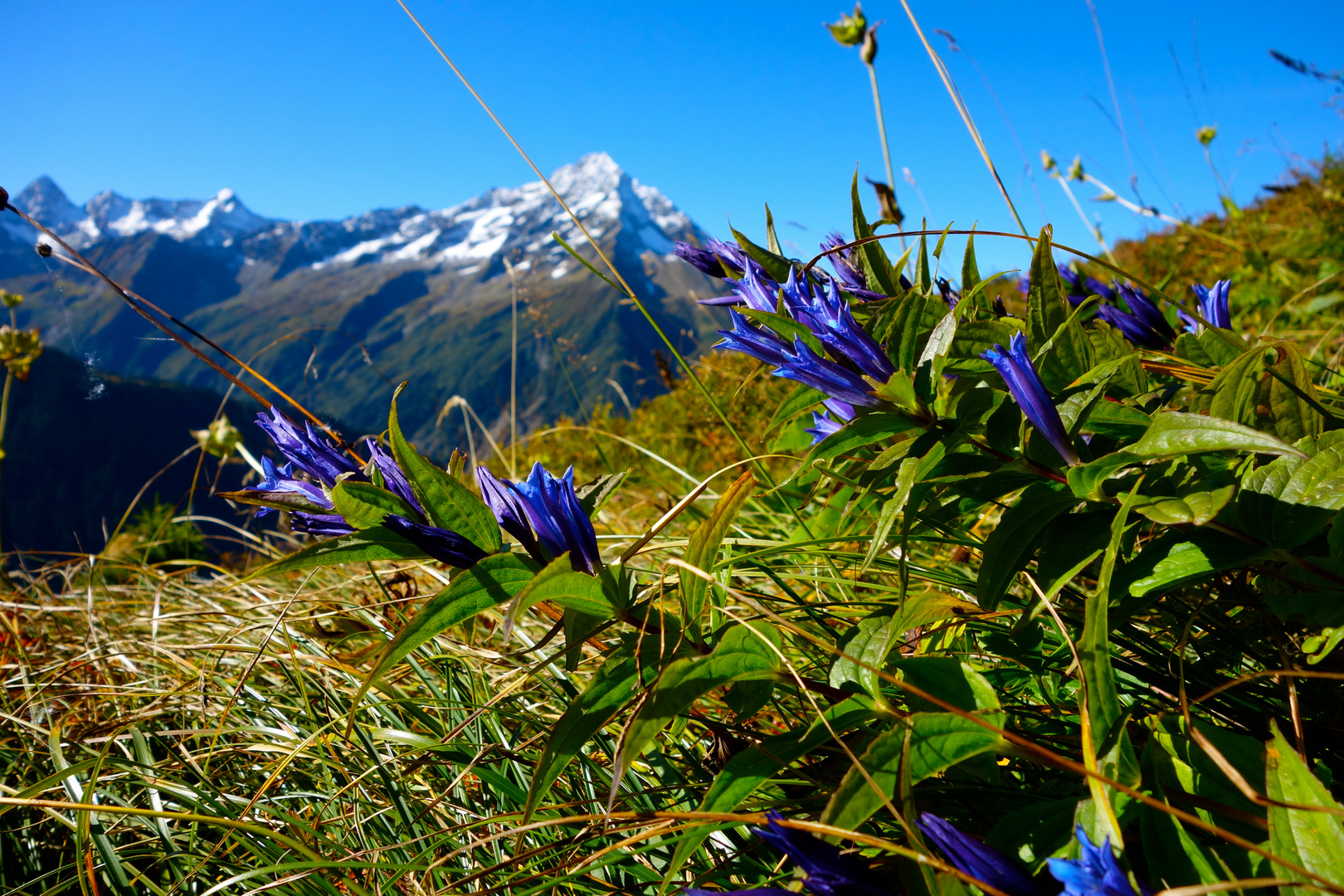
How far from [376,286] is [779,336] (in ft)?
716

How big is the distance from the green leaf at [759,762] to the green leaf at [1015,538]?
9.0 inches

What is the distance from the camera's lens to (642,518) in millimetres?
3596

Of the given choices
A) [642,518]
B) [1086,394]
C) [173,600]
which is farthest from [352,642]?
[1086,394]

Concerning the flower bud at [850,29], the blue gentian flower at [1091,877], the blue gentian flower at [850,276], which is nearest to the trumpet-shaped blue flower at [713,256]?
the blue gentian flower at [850,276]

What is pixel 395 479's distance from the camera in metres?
0.98

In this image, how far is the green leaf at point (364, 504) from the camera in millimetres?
874

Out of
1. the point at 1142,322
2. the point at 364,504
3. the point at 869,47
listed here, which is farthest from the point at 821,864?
the point at 869,47

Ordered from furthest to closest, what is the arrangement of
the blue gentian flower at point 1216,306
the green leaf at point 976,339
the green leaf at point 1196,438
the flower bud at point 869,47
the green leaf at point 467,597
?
Result: the flower bud at point 869,47, the blue gentian flower at point 1216,306, the green leaf at point 976,339, the green leaf at point 467,597, the green leaf at point 1196,438

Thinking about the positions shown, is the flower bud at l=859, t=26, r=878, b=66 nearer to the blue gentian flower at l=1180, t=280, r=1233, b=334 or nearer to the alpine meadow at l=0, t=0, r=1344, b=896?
the alpine meadow at l=0, t=0, r=1344, b=896

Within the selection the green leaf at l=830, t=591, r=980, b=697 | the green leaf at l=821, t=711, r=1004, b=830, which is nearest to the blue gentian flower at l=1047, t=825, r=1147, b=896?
the green leaf at l=821, t=711, r=1004, b=830

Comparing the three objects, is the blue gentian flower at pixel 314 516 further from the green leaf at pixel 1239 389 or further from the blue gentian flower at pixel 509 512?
the green leaf at pixel 1239 389

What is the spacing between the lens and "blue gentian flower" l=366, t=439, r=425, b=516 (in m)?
0.98

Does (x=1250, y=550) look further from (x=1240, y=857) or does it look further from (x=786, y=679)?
(x=786, y=679)

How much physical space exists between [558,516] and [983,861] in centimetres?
59
